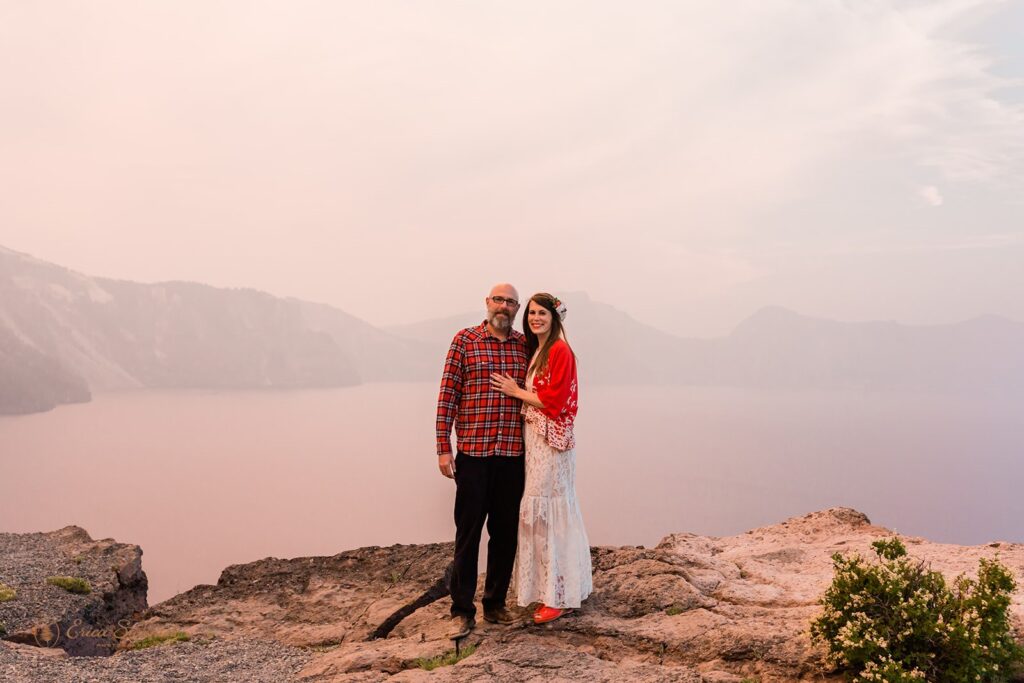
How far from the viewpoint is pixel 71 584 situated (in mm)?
10445

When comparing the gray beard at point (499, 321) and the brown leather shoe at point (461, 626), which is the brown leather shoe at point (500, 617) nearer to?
the brown leather shoe at point (461, 626)

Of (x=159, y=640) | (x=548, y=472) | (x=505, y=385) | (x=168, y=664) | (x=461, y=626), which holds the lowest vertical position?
Result: (x=159, y=640)

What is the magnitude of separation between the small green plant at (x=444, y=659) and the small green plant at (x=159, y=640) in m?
3.67

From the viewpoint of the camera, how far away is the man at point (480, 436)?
21.2ft

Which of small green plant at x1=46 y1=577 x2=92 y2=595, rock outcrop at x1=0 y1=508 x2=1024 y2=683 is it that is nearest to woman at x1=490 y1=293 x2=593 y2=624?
rock outcrop at x1=0 y1=508 x2=1024 y2=683

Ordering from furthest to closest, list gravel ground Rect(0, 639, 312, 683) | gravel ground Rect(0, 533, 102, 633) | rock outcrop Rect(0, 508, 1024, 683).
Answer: gravel ground Rect(0, 533, 102, 633), gravel ground Rect(0, 639, 312, 683), rock outcrop Rect(0, 508, 1024, 683)

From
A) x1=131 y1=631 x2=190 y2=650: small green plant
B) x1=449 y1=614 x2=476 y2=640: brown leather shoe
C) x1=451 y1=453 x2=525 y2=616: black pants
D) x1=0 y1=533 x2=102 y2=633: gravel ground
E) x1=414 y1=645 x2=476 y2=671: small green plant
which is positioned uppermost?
x1=451 y1=453 x2=525 y2=616: black pants

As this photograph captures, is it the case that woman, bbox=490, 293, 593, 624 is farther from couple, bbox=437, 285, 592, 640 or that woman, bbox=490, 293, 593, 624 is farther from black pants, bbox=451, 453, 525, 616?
black pants, bbox=451, 453, 525, 616

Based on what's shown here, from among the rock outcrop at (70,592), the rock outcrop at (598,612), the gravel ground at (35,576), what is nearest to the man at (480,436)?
the rock outcrop at (598,612)

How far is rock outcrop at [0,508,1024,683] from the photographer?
19.4ft

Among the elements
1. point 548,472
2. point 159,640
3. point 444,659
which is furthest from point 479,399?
point 159,640

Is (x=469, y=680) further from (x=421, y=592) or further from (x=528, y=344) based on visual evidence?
(x=421, y=592)

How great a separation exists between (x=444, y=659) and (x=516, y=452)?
173cm

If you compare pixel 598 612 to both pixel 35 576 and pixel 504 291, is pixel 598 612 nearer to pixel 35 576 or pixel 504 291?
pixel 504 291
